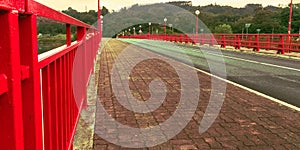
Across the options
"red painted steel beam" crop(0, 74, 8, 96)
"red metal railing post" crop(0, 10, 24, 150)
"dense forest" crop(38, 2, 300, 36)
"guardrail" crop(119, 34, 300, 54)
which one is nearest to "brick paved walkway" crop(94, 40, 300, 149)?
"red metal railing post" crop(0, 10, 24, 150)

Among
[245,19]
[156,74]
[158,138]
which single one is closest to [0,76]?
[158,138]

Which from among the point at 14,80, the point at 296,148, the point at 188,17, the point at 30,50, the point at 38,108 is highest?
the point at 188,17

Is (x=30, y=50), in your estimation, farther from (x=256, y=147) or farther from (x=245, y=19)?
(x=245, y=19)

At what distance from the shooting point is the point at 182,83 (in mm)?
7859

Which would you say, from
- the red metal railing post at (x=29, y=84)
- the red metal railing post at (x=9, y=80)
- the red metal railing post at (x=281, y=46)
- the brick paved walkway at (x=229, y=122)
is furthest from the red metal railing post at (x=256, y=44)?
the red metal railing post at (x=9, y=80)

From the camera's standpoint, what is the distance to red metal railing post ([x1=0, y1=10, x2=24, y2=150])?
1.12 meters

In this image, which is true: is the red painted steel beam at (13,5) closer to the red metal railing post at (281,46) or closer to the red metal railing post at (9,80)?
the red metal railing post at (9,80)

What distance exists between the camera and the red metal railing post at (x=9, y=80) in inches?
44.2

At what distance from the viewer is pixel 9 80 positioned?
1.16 m

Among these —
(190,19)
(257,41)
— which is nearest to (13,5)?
(257,41)

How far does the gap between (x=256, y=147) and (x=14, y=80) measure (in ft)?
9.87

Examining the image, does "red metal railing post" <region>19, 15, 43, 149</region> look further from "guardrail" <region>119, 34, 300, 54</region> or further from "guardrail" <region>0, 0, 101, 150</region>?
"guardrail" <region>119, 34, 300, 54</region>

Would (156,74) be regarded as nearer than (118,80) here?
No

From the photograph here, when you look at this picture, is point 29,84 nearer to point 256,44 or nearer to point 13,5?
point 13,5
